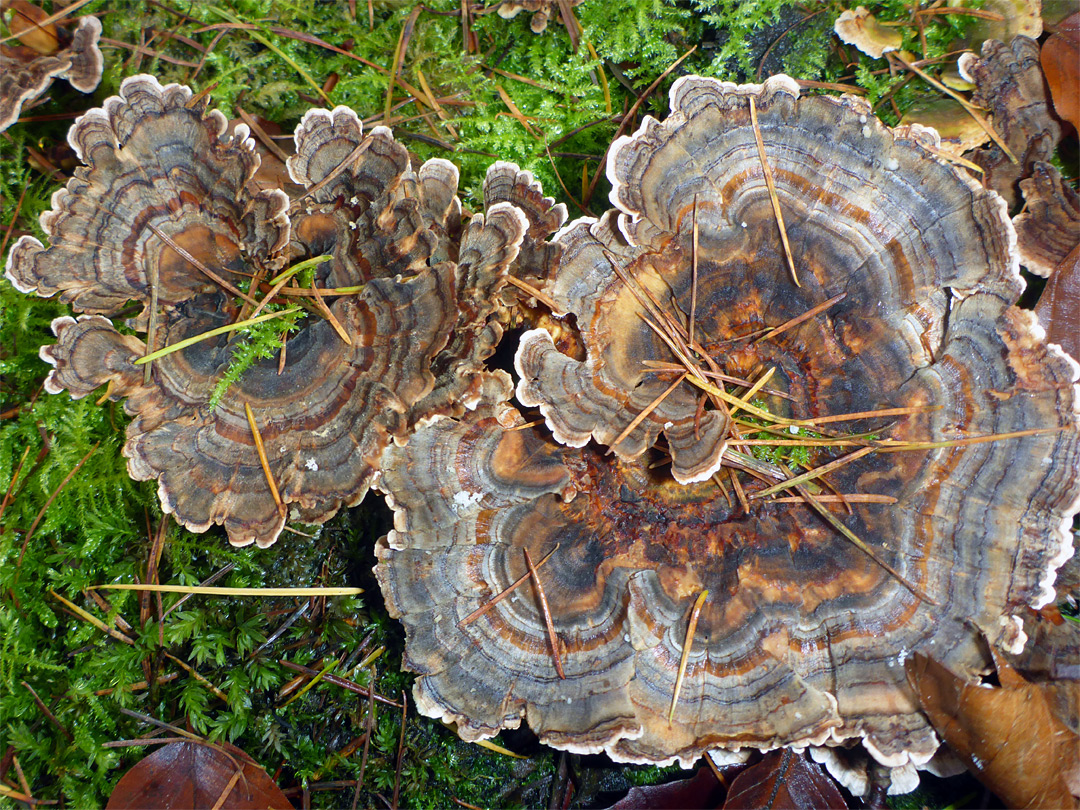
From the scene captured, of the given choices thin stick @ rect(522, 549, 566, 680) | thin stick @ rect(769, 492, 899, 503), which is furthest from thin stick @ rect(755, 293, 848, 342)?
thin stick @ rect(522, 549, 566, 680)

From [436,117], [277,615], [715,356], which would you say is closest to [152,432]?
[277,615]

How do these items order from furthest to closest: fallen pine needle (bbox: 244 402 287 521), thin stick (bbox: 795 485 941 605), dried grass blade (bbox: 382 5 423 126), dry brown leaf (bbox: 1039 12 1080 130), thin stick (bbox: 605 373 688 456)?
1. dried grass blade (bbox: 382 5 423 126)
2. dry brown leaf (bbox: 1039 12 1080 130)
3. fallen pine needle (bbox: 244 402 287 521)
4. thin stick (bbox: 795 485 941 605)
5. thin stick (bbox: 605 373 688 456)

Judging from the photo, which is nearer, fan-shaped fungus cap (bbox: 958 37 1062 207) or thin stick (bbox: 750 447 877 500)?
thin stick (bbox: 750 447 877 500)

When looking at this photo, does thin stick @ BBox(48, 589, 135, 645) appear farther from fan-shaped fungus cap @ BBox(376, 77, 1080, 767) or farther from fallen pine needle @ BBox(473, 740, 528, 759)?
fallen pine needle @ BBox(473, 740, 528, 759)

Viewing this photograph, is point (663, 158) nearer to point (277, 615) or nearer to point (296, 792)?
point (277, 615)

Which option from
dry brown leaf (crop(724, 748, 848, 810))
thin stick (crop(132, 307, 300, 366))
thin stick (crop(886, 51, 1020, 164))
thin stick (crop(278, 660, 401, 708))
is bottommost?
thin stick (crop(278, 660, 401, 708))

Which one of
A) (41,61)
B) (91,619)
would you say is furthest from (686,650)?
(41,61)
